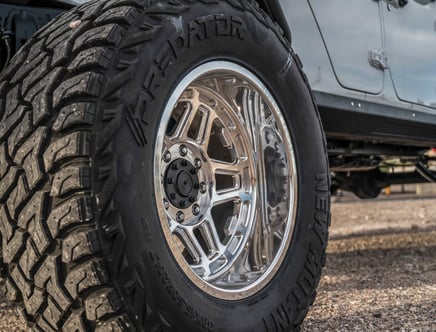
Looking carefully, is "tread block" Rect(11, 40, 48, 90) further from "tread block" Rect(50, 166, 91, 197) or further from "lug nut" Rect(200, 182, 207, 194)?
"lug nut" Rect(200, 182, 207, 194)

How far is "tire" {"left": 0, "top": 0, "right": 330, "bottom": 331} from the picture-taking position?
1648 mm

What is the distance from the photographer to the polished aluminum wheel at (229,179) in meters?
2.12

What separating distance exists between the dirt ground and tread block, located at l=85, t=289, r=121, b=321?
1059 mm

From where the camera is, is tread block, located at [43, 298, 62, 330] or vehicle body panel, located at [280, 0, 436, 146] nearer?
tread block, located at [43, 298, 62, 330]

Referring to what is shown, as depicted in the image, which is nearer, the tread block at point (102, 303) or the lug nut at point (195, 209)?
the tread block at point (102, 303)

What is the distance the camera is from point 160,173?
1862 mm

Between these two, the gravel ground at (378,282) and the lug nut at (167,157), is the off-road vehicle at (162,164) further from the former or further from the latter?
the gravel ground at (378,282)

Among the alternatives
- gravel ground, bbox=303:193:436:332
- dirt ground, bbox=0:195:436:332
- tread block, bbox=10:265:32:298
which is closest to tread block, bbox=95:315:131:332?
tread block, bbox=10:265:32:298

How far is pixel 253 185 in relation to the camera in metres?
2.46

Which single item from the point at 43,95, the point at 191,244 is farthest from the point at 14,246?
the point at 191,244

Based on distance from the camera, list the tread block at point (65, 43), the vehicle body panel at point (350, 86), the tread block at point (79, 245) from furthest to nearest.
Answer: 1. the vehicle body panel at point (350, 86)
2. the tread block at point (65, 43)
3. the tread block at point (79, 245)

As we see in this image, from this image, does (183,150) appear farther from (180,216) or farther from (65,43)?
(65,43)

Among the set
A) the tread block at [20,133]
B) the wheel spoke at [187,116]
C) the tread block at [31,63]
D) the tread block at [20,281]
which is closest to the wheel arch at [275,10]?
the wheel spoke at [187,116]

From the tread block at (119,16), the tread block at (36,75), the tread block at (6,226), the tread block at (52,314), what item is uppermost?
the tread block at (119,16)
